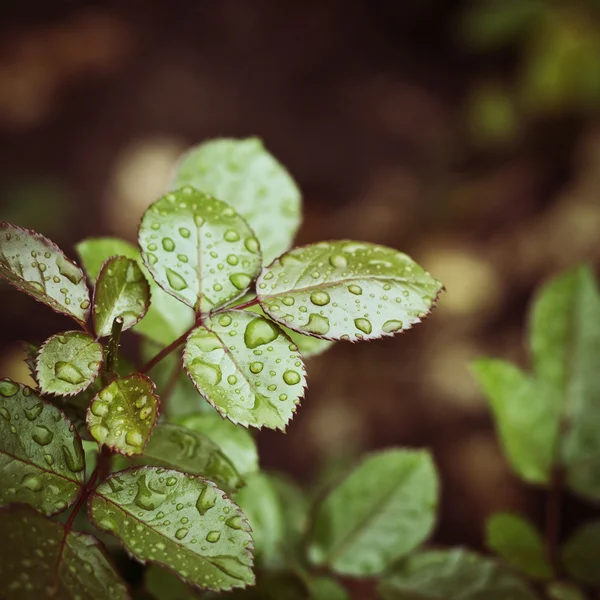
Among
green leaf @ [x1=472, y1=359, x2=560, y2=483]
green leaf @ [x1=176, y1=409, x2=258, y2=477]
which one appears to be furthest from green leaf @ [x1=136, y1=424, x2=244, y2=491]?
green leaf @ [x1=472, y1=359, x2=560, y2=483]

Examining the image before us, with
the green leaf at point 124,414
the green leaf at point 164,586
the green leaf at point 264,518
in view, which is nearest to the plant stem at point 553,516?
the green leaf at point 264,518

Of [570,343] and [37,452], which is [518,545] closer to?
[570,343]

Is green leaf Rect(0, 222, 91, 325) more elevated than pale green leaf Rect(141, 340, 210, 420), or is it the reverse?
green leaf Rect(0, 222, 91, 325)

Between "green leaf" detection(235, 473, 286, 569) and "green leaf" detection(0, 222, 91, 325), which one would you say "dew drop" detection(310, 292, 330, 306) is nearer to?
"green leaf" detection(0, 222, 91, 325)

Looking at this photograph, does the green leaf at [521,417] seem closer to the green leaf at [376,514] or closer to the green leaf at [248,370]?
the green leaf at [376,514]

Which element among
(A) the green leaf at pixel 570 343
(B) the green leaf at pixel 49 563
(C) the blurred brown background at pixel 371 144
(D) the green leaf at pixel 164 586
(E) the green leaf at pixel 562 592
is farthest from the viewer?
(C) the blurred brown background at pixel 371 144

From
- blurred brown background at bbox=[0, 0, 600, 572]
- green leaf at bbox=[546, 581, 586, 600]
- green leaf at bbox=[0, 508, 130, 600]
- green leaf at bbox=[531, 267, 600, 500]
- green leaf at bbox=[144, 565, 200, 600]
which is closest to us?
green leaf at bbox=[0, 508, 130, 600]
